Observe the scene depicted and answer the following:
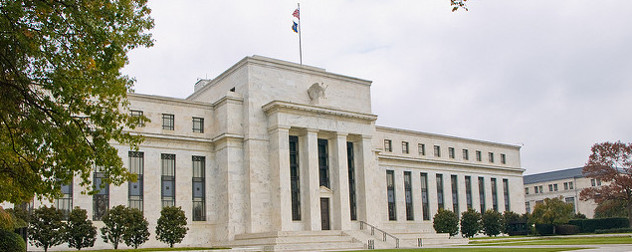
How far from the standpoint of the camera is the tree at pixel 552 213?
61.2 meters

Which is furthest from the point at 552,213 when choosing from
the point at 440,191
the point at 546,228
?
the point at 440,191

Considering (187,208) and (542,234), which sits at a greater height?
(187,208)

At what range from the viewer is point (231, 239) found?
46094 mm

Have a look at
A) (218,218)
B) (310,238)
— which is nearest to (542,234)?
(310,238)

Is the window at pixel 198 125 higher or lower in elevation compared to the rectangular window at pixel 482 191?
higher

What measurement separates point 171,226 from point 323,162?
14781 millimetres

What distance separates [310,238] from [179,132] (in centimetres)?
1378

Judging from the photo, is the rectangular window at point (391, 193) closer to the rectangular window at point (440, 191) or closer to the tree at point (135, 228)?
the rectangular window at point (440, 191)

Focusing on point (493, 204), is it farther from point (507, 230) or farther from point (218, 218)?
point (218, 218)

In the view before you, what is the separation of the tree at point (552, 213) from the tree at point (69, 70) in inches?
2083

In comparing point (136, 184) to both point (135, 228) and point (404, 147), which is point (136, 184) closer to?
point (135, 228)

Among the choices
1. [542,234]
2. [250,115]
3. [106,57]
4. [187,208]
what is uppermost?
[250,115]

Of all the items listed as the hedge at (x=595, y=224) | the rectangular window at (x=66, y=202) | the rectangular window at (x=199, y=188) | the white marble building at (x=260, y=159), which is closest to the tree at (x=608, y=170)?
the hedge at (x=595, y=224)

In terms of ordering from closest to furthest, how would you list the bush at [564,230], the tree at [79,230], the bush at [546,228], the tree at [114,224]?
the tree at [79,230], the tree at [114,224], the bush at [564,230], the bush at [546,228]
